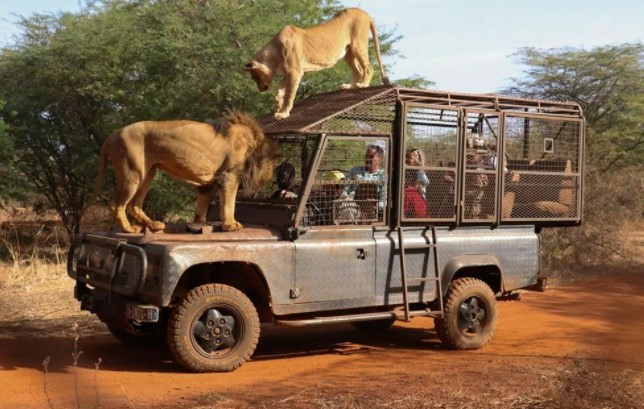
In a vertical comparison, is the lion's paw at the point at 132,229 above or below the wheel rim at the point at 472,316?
above

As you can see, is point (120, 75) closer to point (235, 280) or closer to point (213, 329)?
point (235, 280)

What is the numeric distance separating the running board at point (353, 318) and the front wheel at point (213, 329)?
0.96 ft

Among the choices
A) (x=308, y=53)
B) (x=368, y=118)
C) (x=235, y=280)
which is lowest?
(x=235, y=280)

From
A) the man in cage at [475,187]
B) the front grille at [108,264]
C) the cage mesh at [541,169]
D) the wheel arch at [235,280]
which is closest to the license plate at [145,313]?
the front grille at [108,264]

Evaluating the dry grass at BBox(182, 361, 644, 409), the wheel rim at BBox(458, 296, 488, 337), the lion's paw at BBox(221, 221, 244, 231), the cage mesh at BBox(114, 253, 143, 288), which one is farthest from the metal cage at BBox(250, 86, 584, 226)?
the dry grass at BBox(182, 361, 644, 409)

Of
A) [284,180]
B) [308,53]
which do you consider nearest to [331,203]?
[284,180]

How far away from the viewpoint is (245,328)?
617cm

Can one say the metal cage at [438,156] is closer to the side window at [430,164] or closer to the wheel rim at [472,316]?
the side window at [430,164]

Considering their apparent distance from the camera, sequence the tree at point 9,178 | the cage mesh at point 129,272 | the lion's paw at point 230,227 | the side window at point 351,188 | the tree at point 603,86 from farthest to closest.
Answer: the tree at point 603,86, the tree at point 9,178, the side window at point 351,188, the lion's paw at point 230,227, the cage mesh at point 129,272

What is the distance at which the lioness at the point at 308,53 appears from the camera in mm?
6984

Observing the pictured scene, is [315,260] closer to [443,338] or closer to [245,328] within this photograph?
[245,328]

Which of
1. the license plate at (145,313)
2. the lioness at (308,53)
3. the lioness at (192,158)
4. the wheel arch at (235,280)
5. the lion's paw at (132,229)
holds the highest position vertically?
the lioness at (308,53)

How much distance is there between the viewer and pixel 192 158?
21.0 ft

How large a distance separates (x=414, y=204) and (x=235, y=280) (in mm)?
1689
